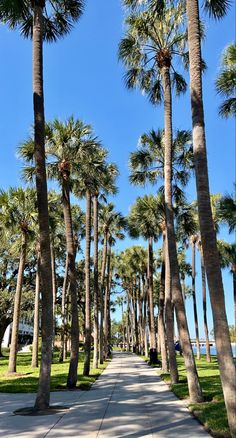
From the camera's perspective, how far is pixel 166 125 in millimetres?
15078

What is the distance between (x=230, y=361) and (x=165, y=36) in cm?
1229

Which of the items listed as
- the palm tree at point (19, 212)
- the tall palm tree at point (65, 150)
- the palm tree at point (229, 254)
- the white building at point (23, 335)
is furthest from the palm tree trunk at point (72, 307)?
the white building at point (23, 335)

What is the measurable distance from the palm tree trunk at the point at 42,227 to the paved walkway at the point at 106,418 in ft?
2.88

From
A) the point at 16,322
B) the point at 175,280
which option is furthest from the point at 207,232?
the point at 16,322

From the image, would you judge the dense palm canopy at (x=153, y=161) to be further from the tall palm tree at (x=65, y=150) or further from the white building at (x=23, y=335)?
the white building at (x=23, y=335)

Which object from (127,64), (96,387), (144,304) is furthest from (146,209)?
(144,304)

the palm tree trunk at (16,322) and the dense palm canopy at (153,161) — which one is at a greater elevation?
the dense palm canopy at (153,161)

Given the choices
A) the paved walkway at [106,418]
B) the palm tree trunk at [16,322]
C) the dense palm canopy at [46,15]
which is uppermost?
the dense palm canopy at [46,15]

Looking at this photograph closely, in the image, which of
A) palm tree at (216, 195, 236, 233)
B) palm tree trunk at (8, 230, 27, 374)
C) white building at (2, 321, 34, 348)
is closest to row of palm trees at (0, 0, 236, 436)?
palm tree trunk at (8, 230, 27, 374)

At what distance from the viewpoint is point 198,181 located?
8172mm

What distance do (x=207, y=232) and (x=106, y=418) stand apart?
14.5ft

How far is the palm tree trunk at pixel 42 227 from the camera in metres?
10.2

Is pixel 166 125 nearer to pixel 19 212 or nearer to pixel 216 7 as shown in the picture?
pixel 216 7

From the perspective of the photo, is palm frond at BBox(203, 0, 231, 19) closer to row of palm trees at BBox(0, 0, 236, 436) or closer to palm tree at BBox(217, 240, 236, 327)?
row of palm trees at BBox(0, 0, 236, 436)
